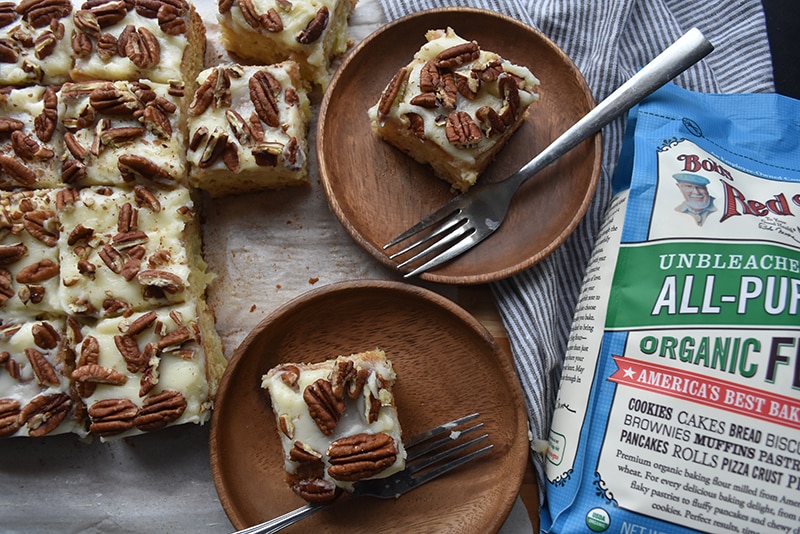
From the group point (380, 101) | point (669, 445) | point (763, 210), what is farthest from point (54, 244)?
point (763, 210)

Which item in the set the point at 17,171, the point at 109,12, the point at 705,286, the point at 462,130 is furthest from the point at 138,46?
the point at 705,286

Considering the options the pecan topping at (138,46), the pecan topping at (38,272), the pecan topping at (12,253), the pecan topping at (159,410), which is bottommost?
the pecan topping at (159,410)

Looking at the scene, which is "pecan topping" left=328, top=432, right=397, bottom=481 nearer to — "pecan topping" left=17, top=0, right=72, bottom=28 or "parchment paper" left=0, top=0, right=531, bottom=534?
"parchment paper" left=0, top=0, right=531, bottom=534

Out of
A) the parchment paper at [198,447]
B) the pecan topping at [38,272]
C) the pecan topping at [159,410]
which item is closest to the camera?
the pecan topping at [159,410]

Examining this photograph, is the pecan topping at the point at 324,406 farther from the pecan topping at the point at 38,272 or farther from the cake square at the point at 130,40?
the cake square at the point at 130,40

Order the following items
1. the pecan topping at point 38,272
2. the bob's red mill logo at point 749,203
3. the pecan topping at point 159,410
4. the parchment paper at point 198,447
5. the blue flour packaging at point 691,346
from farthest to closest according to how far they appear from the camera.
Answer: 1. the parchment paper at point 198,447
2. the pecan topping at point 38,272
3. the pecan topping at point 159,410
4. the bob's red mill logo at point 749,203
5. the blue flour packaging at point 691,346

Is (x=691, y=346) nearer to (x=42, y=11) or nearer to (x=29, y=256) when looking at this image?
(x=29, y=256)

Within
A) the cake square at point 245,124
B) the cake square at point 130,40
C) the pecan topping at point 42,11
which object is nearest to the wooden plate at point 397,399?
the cake square at point 245,124
